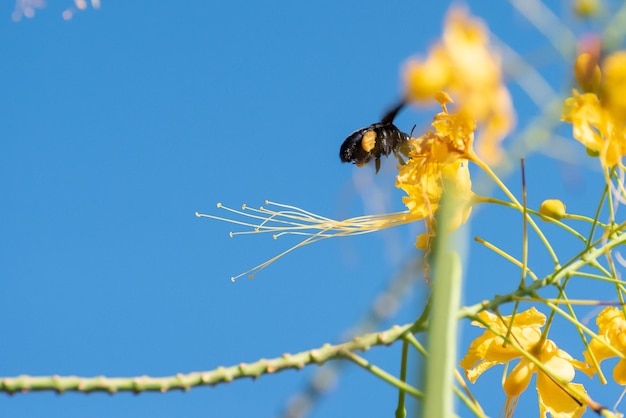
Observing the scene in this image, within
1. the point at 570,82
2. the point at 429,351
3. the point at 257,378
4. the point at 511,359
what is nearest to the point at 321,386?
the point at 429,351

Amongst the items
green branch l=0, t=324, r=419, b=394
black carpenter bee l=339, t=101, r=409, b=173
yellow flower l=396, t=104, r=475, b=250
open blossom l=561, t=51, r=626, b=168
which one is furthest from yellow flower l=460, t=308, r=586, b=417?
green branch l=0, t=324, r=419, b=394

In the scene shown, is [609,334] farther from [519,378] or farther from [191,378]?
[191,378]

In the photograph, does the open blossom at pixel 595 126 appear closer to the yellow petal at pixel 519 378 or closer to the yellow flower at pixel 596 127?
the yellow flower at pixel 596 127

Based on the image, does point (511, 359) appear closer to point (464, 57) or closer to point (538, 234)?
point (538, 234)

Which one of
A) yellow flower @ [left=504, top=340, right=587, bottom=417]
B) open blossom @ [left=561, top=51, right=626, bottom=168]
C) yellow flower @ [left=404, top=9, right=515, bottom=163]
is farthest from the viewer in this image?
yellow flower @ [left=504, top=340, right=587, bottom=417]

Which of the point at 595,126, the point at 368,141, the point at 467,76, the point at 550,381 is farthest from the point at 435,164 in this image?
the point at 467,76

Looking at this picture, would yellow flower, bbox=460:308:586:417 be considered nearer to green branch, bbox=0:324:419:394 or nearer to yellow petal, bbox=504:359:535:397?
yellow petal, bbox=504:359:535:397
